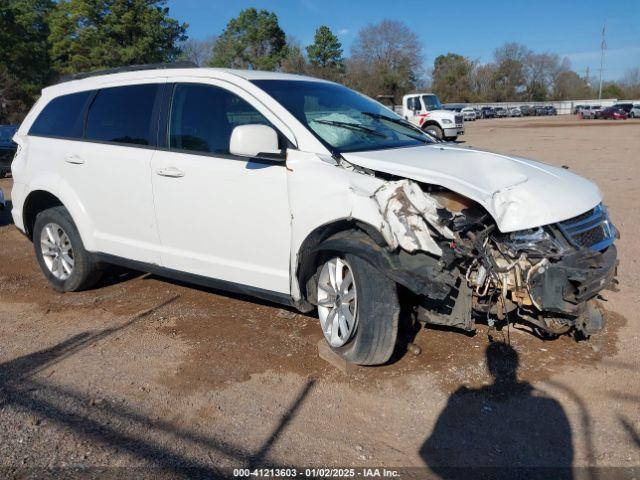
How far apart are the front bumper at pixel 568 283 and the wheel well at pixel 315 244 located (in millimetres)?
967

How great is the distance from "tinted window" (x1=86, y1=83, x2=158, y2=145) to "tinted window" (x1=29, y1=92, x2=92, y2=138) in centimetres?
18

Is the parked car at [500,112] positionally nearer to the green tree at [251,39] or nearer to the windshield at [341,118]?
the green tree at [251,39]

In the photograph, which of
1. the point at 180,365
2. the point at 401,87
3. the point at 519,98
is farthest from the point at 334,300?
the point at 519,98

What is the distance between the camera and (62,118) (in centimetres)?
554

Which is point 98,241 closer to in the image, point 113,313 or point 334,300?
point 113,313

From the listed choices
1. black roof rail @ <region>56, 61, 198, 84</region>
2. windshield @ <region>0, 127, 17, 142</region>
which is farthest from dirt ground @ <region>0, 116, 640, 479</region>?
windshield @ <region>0, 127, 17, 142</region>

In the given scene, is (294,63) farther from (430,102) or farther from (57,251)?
(57,251)

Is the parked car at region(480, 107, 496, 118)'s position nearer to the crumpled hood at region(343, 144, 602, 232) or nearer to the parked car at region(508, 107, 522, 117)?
the parked car at region(508, 107, 522, 117)

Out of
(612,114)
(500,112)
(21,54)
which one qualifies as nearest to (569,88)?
(500,112)

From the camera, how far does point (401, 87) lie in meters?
68.9

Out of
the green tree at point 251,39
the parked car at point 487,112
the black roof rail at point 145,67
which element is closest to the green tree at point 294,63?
the green tree at point 251,39

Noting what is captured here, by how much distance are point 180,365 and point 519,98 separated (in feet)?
357

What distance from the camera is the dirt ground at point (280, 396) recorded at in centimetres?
305

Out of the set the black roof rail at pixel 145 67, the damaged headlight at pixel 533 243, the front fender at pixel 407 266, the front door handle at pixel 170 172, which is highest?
the black roof rail at pixel 145 67
